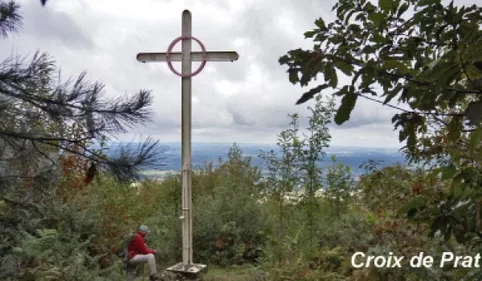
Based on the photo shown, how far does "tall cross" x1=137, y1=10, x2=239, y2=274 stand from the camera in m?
3.83

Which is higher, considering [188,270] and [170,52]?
[170,52]

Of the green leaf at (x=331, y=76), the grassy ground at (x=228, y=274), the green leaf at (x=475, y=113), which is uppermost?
the green leaf at (x=331, y=76)

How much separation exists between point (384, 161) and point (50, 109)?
2.82m

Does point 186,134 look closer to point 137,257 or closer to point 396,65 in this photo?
point 137,257

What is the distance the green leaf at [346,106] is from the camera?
30.0 inches

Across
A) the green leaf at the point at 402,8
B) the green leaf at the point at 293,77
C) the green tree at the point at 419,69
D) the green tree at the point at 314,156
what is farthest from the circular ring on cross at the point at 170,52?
the green leaf at the point at 293,77

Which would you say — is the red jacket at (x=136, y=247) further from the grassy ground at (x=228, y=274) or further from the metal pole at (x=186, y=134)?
the grassy ground at (x=228, y=274)

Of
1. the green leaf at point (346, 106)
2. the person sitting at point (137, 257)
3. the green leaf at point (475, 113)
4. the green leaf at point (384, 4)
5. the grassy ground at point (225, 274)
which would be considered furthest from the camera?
the grassy ground at point (225, 274)

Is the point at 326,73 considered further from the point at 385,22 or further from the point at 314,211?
the point at 314,211

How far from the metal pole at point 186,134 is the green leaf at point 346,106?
10.3 feet

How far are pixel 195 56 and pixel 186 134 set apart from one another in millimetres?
736

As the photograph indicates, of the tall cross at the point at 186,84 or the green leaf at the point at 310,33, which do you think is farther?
the tall cross at the point at 186,84

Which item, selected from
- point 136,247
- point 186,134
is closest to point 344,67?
point 186,134

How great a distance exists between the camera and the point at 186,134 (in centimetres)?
384
